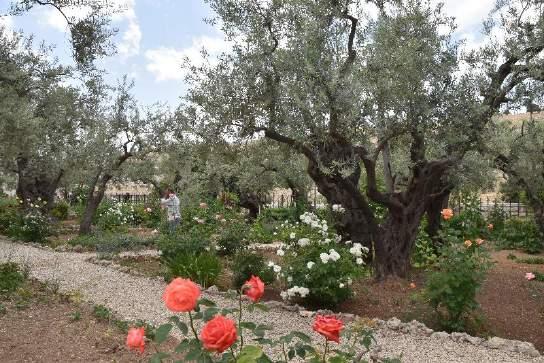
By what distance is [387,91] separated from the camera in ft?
24.1

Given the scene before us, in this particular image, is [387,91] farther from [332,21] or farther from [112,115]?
[112,115]

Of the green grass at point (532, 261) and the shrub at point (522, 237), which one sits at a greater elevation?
the shrub at point (522, 237)

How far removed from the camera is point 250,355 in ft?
7.50

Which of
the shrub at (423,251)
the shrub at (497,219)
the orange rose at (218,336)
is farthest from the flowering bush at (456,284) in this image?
the shrub at (497,219)

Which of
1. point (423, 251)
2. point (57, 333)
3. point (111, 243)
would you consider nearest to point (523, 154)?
point (423, 251)

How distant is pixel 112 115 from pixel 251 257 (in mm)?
10692

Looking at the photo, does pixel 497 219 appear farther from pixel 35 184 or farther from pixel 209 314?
pixel 209 314

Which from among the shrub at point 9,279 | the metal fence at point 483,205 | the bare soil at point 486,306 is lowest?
the shrub at point 9,279

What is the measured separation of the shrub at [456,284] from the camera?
6258mm

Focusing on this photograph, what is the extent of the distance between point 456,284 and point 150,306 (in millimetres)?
3929

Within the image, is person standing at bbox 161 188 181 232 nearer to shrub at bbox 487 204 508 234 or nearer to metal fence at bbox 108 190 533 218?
metal fence at bbox 108 190 533 218

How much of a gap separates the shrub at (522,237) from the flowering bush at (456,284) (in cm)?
886

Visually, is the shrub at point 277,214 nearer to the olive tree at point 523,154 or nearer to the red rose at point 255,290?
the olive tree at point 523,154

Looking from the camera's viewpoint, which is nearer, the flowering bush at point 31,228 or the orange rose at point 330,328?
the orange rose at point 330,328
